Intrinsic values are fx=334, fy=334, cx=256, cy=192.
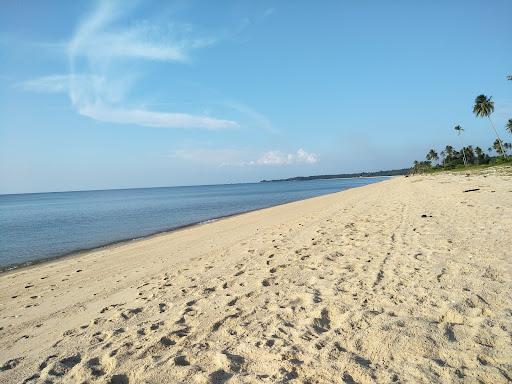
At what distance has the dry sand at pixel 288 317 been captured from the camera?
12.0 feet

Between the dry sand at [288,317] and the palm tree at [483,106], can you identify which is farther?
the palm tree at [483,106]

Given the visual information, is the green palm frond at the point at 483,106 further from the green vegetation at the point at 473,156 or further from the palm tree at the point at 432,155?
the palm tree at the point at 432,155

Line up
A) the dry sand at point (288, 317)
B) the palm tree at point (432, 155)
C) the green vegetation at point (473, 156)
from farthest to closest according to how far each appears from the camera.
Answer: the palm tree at point (432, 155) → the green vegetation at point (473, 156) → the dry sand at point (288, 317)

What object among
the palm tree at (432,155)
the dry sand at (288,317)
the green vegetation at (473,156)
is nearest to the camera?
the dry sand at (288,317)

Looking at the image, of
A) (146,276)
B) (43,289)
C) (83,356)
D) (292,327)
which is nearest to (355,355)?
(292,327)

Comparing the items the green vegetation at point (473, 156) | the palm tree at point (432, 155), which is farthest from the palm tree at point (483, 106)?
the palm tree at point (432, 155)

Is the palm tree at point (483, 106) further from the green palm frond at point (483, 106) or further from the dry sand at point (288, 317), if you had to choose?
the dry sand at point (288, 317)

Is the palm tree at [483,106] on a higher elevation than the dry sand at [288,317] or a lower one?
higher

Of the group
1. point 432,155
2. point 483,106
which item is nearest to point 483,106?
point 483,106

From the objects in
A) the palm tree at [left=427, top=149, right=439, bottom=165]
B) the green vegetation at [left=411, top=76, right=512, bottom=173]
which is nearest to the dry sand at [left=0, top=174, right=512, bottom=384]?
the green vegetation at [left=411, top=76, right=512, bottom=173]

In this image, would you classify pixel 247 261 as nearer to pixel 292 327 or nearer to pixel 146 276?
pixel 146 276

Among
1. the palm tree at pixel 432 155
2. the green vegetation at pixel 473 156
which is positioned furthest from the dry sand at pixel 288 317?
the palm tree at pixel 432 155

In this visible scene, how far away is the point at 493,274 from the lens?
5.93m

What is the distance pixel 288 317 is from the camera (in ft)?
16.2
